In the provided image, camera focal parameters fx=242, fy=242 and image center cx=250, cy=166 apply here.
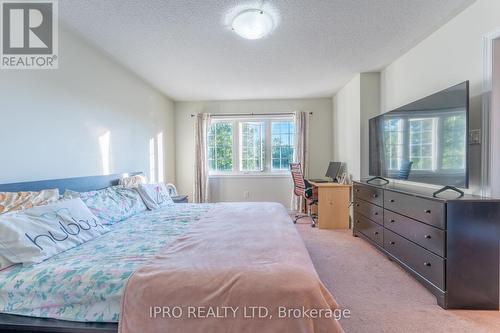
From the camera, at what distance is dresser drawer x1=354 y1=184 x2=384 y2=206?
273 cm

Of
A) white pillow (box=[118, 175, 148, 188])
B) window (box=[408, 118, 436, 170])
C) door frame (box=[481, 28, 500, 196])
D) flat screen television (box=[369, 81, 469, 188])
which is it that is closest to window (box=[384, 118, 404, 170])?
flat screen television (box=[369, 81, 469, 188])

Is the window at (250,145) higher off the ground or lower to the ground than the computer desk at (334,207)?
higher

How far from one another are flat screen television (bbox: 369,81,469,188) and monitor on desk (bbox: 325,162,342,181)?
1.45 metres

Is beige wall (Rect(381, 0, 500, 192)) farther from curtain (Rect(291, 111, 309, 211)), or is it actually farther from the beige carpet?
curtain (Rect(291, 111, 309, 211))

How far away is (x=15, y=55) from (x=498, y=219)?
3.85m

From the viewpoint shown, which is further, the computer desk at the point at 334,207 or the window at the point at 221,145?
the window at the point at 221,145

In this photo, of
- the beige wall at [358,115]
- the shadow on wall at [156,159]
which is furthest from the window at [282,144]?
the shadow on wall at [156,159]

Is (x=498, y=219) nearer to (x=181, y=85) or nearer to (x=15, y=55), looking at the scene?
(x=15, y=55)

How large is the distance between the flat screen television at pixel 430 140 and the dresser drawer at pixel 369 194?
254 mm

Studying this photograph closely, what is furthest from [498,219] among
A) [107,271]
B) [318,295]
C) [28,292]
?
[28,292]

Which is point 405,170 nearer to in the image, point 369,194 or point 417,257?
point 369,194

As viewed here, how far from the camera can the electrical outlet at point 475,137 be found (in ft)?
6.42

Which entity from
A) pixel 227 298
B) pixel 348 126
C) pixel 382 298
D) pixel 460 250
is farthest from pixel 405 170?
pixel 227 298

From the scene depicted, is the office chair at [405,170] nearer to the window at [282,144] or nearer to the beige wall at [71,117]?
the window at [282,144]
